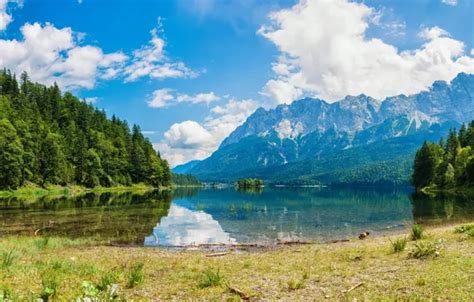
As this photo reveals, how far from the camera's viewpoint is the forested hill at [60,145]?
361 ft

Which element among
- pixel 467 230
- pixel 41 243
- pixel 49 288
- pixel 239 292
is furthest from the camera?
pixel 41 243

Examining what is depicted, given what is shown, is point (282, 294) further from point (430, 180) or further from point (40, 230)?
point (430, 180)

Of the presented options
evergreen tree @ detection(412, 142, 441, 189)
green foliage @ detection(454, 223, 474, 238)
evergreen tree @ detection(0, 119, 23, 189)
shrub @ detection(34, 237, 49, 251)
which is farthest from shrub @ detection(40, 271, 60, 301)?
evergreen tree @ detection(412, 142, 441, 189)

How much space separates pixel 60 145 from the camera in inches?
5428

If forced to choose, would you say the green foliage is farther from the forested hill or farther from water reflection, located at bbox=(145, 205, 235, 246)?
the forested hill

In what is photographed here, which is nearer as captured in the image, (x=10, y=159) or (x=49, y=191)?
(x=10, y=159)

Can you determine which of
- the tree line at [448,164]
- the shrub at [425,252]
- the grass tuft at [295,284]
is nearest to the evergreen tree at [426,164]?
the tree line at [448,164]

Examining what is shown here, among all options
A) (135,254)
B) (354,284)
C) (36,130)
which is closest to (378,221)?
(135,254)

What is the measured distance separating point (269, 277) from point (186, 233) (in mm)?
27294

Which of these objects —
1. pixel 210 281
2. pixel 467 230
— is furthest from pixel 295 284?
pixel 467 230

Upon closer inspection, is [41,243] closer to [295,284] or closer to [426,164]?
[295,284]

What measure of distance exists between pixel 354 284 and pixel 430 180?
157 m

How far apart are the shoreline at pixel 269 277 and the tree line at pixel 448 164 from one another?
114 m

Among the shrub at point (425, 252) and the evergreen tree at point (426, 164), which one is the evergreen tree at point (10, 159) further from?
the evergreen tree at point (426, 164)
